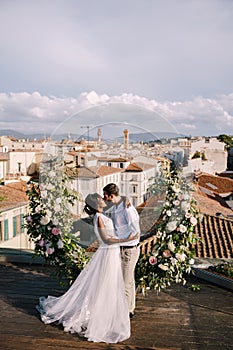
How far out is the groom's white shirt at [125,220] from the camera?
9.68ft

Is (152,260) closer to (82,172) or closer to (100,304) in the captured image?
(100,304)

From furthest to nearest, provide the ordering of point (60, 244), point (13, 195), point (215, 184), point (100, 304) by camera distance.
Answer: point (215, 184), point (13, 195), point (60, 244), point (100, 304)

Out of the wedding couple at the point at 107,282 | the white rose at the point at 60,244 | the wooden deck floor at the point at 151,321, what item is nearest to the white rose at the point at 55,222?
the white rose at the point at 60,244

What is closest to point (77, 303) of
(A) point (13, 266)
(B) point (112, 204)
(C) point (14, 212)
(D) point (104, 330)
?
(D) point (104, 330)

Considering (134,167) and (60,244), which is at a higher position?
(134,167)

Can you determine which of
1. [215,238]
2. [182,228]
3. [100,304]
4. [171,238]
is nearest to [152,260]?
[171,238]

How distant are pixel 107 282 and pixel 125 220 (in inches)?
22.0

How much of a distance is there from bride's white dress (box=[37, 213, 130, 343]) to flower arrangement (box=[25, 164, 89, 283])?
0.43m

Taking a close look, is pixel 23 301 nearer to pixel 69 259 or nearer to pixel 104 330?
pixel 69 259

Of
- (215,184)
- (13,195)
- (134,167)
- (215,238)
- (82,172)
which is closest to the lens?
(134,167)

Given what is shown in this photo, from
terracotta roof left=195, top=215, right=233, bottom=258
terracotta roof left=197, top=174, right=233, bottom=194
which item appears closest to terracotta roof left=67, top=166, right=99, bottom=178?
terracotta roof left=195, top=215, right=233, bottom=258

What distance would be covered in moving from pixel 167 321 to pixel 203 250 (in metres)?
5.79

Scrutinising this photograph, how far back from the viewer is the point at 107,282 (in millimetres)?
3094

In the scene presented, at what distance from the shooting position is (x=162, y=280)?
3.58 meters
